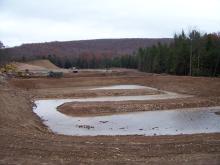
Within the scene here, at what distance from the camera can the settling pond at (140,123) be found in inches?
1027

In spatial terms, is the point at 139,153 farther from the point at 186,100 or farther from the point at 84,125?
the point at 186,100

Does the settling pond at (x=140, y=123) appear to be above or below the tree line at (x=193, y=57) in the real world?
below

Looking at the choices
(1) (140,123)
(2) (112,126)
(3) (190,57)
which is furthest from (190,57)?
(2) (112,126)

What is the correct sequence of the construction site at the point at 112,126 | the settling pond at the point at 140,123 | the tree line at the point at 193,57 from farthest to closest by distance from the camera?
the tree line at the point at 193,57, the settling pond at the point at 140,123, the construction site at the point at 112,126

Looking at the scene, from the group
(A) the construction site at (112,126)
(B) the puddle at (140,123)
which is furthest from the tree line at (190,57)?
(B) the puddle at (140,123)

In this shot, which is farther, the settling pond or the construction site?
the settling pond

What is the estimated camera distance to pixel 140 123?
2998cm

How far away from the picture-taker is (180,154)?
Result: 1455 cm

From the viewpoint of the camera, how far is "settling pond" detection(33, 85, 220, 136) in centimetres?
2608

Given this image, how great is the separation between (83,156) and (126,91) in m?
40.4

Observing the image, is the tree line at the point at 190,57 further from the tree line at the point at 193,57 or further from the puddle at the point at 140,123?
the puddle at the point at 140,123

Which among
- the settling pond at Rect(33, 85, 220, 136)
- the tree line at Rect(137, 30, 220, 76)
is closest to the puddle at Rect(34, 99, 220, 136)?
the settling pond at Rect(33, 85, 220, 136)

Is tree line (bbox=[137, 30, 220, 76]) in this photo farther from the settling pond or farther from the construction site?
the settling pond

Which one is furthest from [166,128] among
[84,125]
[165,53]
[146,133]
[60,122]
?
[165,53]
